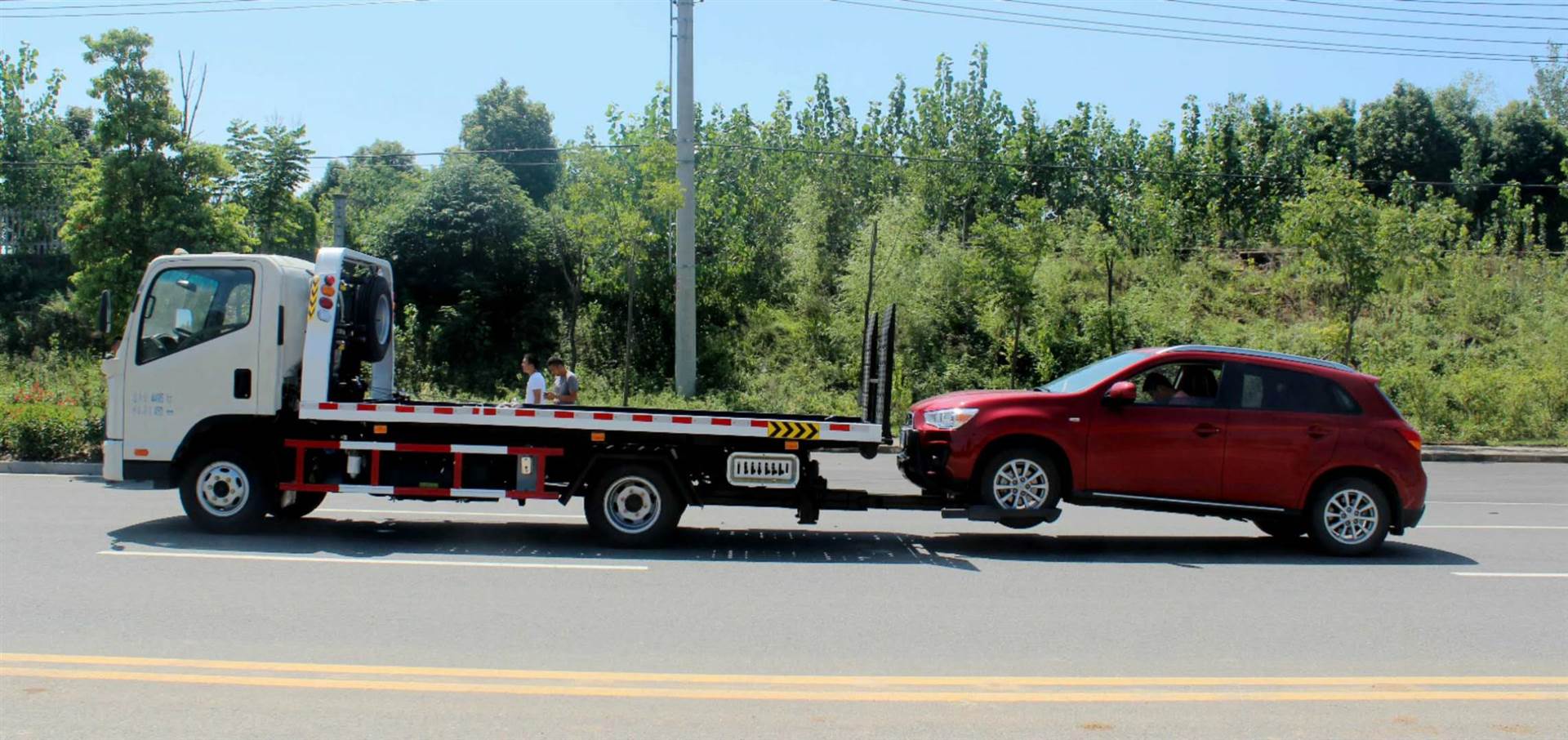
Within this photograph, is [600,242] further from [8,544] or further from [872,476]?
[8,544]

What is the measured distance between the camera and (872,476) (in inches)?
641

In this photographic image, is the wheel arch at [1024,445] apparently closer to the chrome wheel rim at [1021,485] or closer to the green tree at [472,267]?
the chrome wheel rim at [1021,485]

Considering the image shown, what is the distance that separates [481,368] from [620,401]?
7057 mm

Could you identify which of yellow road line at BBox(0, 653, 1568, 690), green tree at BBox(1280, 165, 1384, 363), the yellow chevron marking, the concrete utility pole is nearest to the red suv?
the yellow chevron marking

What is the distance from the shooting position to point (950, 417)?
32.3 feet

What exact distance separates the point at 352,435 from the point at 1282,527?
8.91 m

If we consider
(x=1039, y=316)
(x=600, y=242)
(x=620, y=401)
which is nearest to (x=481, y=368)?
(x=620, y=401)

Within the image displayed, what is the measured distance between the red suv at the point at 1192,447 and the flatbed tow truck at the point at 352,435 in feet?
1.40

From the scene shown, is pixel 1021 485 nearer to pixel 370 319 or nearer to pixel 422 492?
pixel 422 492

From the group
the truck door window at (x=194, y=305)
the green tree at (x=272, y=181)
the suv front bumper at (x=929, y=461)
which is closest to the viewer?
the suv front bumper at (x=929, y=461)

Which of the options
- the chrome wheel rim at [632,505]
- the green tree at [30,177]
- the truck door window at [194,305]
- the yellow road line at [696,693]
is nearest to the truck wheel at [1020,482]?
the chrome wheel rim at [632,505]

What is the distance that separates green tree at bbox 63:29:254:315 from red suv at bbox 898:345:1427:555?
13793 millimetres

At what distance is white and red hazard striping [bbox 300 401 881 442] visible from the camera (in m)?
9.64

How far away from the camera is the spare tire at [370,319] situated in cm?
1061
